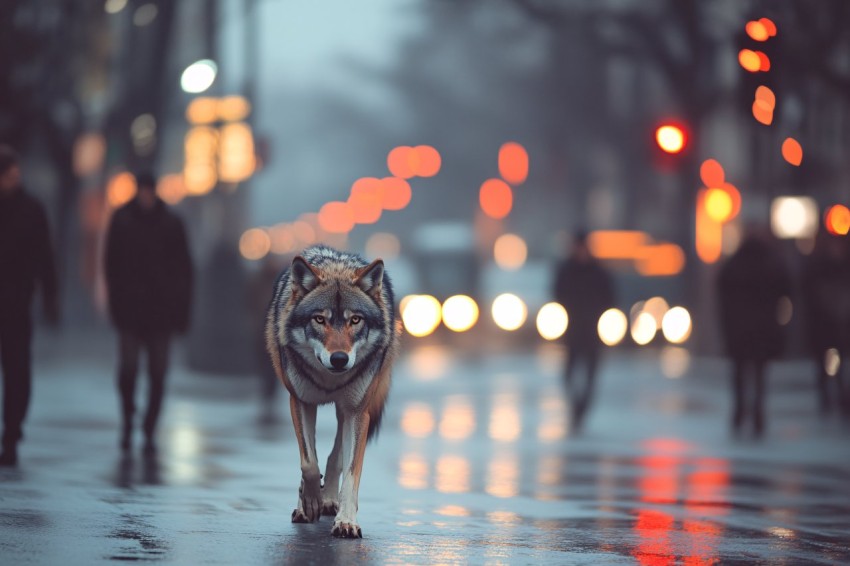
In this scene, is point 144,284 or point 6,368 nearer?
point 6,368

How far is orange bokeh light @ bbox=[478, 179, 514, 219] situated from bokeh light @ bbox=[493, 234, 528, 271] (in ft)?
3.41

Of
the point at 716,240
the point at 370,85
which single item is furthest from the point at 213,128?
the point at 370,85

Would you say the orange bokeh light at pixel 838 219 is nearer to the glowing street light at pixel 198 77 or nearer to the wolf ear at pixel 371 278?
the glowing street light at pixel 198 77

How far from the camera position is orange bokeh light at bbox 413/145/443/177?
212ft

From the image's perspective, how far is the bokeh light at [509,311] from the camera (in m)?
39.9

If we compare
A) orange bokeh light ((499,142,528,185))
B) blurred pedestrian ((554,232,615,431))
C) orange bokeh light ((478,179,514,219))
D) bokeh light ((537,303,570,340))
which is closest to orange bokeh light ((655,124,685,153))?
blurred pedestrian ((554,232,615,431))

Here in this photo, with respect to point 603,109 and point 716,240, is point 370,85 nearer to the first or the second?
point 603,109

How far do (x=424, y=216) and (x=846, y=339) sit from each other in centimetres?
6468

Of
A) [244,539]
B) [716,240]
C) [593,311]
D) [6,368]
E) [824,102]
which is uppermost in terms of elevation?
[824,102]

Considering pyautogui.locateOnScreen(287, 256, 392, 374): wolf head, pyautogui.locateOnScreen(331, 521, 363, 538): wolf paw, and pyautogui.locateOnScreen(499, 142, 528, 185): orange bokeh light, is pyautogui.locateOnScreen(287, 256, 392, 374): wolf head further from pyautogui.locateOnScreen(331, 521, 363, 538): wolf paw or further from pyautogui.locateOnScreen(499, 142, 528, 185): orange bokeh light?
pyautogui.locateOnScreen(499, 142, 528, 185): orange bokeh light

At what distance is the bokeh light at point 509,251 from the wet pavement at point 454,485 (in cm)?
3046

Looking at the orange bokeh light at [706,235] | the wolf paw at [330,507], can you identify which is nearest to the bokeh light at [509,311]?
the orange bokeh light at [706,235]

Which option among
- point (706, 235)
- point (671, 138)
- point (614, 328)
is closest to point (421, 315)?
point (614, 328)

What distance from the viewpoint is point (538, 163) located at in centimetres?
6338
